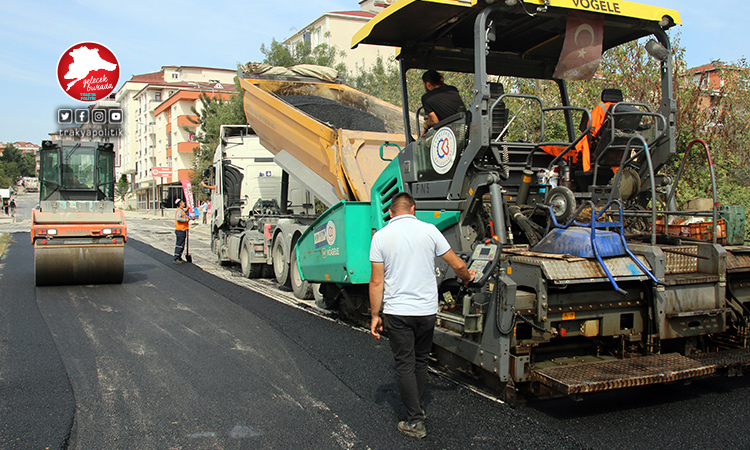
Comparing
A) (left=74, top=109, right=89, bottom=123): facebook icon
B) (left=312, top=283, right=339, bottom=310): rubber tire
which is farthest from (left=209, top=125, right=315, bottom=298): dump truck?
(left=312, top=283, right=339, bottom=310): rubber tire

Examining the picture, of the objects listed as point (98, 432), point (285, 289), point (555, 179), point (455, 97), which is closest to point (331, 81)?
point (285, 289)

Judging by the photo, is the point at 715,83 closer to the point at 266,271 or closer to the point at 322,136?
the point at 322,136

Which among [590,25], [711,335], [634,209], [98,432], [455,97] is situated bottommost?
[98,432]

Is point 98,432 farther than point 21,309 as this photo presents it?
No

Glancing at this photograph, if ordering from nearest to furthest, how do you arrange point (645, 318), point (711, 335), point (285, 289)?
point (645, 318) → point (711, 335) → point (285, 289)

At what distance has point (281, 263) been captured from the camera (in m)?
10.3

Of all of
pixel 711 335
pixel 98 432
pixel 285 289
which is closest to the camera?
pixel 98 432

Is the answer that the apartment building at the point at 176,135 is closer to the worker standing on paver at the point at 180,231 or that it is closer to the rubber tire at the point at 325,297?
Result: the worker standing on paver at the point at 180,231

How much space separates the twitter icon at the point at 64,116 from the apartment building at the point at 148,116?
43.1 metres

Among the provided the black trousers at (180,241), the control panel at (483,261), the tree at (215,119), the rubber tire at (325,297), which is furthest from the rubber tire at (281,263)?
the tree at (215,119)

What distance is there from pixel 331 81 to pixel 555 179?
21.1 ft

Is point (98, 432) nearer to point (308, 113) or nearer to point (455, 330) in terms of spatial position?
point (455, 330)

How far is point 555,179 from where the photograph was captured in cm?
498

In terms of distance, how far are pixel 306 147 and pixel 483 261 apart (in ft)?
16.1
